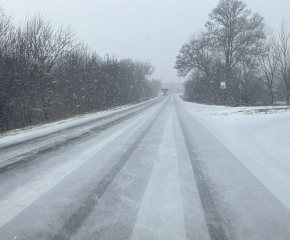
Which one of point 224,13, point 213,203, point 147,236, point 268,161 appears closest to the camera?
point 147,236

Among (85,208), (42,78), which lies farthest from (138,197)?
(42,78)

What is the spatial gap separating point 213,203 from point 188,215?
497 millimetres

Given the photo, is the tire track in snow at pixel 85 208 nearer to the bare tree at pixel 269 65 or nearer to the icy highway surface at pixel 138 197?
the icy highway surface at pixel 138 197

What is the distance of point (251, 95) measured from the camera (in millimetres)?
28656

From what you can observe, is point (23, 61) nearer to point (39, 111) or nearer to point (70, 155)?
point (39, 111)

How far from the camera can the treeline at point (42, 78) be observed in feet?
57.3

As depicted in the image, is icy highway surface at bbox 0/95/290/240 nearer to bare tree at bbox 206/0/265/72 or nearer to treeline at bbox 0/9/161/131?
treeline at bbox 0/9/161/131

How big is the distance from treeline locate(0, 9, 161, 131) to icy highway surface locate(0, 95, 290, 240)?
1311 cm

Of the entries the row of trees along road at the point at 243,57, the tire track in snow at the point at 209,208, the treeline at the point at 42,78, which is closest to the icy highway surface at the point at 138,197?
the tire track in snow at the point at 209,208

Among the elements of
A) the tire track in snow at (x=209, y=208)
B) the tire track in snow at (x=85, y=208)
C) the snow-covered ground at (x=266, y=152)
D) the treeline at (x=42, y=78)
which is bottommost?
the snow-covered ground at (x=266, y=152)

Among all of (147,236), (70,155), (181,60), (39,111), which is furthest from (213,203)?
(181,60)

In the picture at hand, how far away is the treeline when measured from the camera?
1747cm

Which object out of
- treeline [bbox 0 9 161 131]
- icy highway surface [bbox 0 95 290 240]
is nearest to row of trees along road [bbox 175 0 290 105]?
treeline [bbox 0 9 161 131]

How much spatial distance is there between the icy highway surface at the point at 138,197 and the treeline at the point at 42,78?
1311cm
